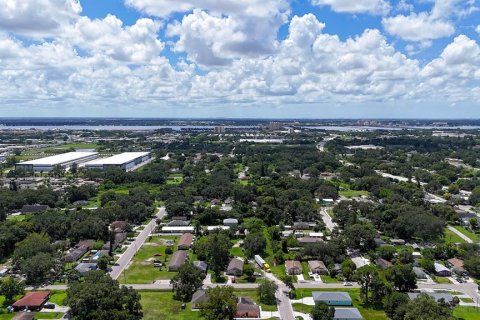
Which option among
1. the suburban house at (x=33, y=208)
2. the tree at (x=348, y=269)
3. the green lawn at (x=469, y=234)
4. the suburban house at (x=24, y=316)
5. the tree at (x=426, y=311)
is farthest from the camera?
the suburban house at (x=33, y=208)

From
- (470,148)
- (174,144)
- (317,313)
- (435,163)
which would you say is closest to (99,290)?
(317,313)

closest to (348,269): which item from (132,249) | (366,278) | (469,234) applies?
(366,278)

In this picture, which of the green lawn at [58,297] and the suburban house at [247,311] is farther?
the green lawn at [58,297]

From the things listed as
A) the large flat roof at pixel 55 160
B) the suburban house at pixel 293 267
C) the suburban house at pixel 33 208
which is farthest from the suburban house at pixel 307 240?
the large flat roof at pixel 55 160

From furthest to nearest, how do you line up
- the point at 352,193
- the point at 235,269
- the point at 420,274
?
1. the point at 352,193
2. the point at 235,269
3. the point at 420,274

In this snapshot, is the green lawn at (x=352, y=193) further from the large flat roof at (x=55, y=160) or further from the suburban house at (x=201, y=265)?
the large flat roof at (x=55, y=160)

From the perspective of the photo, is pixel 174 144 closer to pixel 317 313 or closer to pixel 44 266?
pixel 44 266

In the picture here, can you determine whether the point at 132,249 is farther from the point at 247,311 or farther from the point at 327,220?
the point at 327,220
